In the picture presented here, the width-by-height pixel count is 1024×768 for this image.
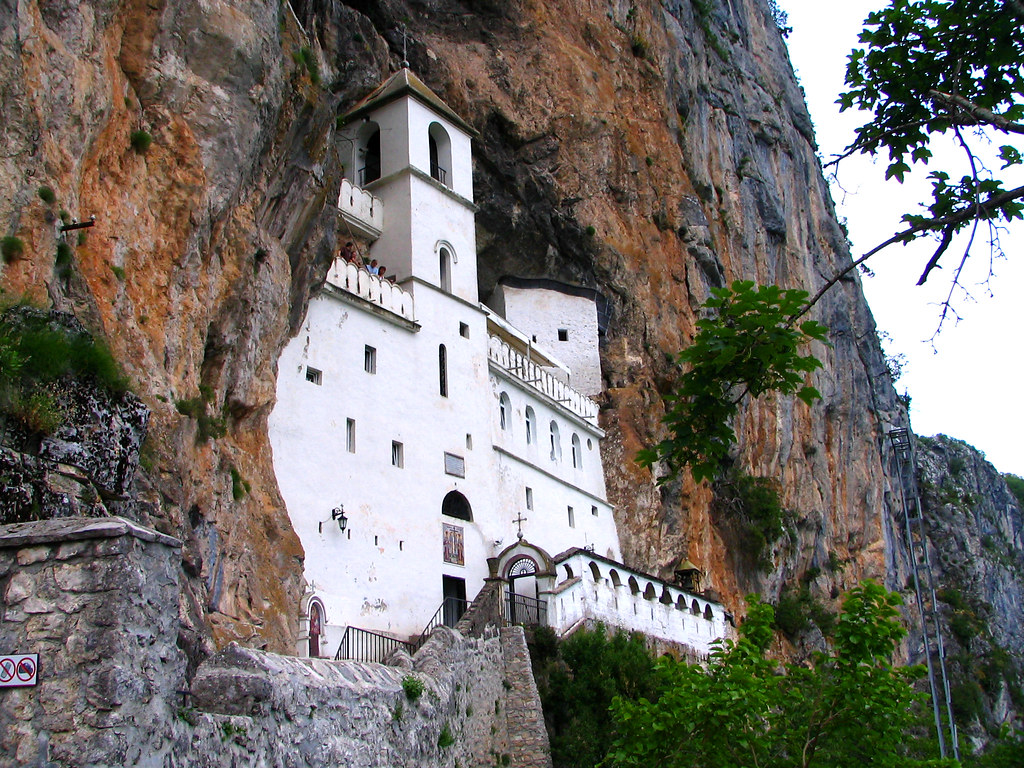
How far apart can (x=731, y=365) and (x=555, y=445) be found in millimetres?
24702

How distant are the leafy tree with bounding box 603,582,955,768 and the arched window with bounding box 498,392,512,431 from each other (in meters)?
16.4

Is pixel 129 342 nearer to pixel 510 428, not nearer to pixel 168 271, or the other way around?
pixel 168 271

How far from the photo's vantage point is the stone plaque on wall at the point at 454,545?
2522 cm

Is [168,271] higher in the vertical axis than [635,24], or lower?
lower

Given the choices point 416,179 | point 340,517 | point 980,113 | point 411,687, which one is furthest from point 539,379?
point 980,113

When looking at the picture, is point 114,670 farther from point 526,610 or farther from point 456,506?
point 456,506

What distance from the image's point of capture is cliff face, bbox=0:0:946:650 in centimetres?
1405

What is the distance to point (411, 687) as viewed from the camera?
49.0 feet

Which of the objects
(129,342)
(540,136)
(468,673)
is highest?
(540,136)

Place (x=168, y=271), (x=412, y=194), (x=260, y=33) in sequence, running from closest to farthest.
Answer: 1. (x=168, y=271)
2. (x=260, y=33)
3. (x=412, y=194)

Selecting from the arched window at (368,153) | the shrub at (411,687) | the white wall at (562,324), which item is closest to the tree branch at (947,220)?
the shrub at (411,687)

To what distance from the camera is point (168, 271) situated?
15.6 metres

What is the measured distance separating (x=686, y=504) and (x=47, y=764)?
2887 cm

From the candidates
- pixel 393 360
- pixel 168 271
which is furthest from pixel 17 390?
pixel 393 360
